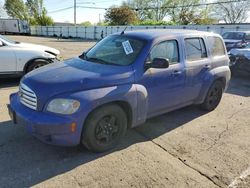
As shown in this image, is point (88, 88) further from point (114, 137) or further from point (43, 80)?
point (114, 137)

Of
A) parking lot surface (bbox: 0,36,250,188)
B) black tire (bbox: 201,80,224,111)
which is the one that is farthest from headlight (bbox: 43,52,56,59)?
black tire (bbox: 201,80,224,111)

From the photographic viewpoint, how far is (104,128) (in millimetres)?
3814

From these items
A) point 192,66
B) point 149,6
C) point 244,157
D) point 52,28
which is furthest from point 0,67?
point 149,6

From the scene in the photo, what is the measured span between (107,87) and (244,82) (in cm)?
734

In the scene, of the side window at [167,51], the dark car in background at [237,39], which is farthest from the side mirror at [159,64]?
the dark car in background at [237,39]

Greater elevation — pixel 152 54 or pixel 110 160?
pixel 152 54

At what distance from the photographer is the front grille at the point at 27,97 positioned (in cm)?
352

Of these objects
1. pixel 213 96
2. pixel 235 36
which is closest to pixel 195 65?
pixel 213 96

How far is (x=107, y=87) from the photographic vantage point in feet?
12.0

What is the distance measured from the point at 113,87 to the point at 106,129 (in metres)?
0.64

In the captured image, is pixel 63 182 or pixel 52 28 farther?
pixel 52 28

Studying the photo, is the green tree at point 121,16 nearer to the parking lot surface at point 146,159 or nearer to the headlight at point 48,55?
the headlight at point 48,55

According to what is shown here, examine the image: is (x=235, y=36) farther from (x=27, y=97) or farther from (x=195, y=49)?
(x=27, y=97)

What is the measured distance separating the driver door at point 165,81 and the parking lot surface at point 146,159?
0.52 metres
